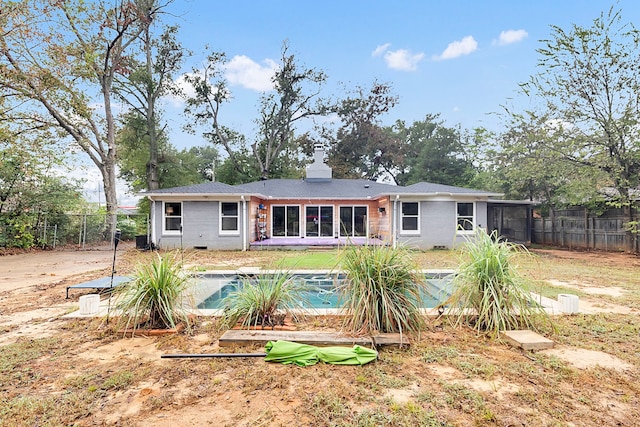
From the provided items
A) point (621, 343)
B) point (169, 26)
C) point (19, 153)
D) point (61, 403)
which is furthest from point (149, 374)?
point (169, 26)

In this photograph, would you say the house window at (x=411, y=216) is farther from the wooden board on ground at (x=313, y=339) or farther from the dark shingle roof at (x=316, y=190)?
the wooden board on ground at (x=313, y=339)

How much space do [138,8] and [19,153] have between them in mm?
10067

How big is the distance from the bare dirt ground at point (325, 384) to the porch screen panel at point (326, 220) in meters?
13.2

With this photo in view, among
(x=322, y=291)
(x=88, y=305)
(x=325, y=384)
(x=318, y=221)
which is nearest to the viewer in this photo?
(x=325, y=384)

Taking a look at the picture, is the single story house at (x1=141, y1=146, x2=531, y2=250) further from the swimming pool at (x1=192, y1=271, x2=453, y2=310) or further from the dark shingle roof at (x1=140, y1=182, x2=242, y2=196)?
the swimming pool at (x1=192, y1=271, x2=453, y2=310)

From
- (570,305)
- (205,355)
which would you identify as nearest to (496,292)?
(570,305)

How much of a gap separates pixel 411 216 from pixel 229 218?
26.5 ft

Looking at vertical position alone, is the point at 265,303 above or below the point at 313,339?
above

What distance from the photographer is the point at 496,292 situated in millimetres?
4102

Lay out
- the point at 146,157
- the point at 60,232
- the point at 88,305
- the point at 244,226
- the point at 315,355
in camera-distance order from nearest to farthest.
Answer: the point at 315,355
the point at 88,305
the point at 244,226
the point at 60,232
the point at 146,157

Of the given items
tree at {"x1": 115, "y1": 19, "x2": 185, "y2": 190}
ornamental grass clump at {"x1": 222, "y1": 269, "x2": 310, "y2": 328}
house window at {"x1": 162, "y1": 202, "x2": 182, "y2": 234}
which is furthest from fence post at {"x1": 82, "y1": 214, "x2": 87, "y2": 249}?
ornamental grass clump at {"x1": 222, "y1": 269, "x2": 310, "y2": 328}

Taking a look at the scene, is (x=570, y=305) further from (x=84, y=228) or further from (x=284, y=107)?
(x=284, y=107)

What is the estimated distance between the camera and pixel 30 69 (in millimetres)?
14664

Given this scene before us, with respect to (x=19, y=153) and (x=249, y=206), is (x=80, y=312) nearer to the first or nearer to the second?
(x=249, y=206)
